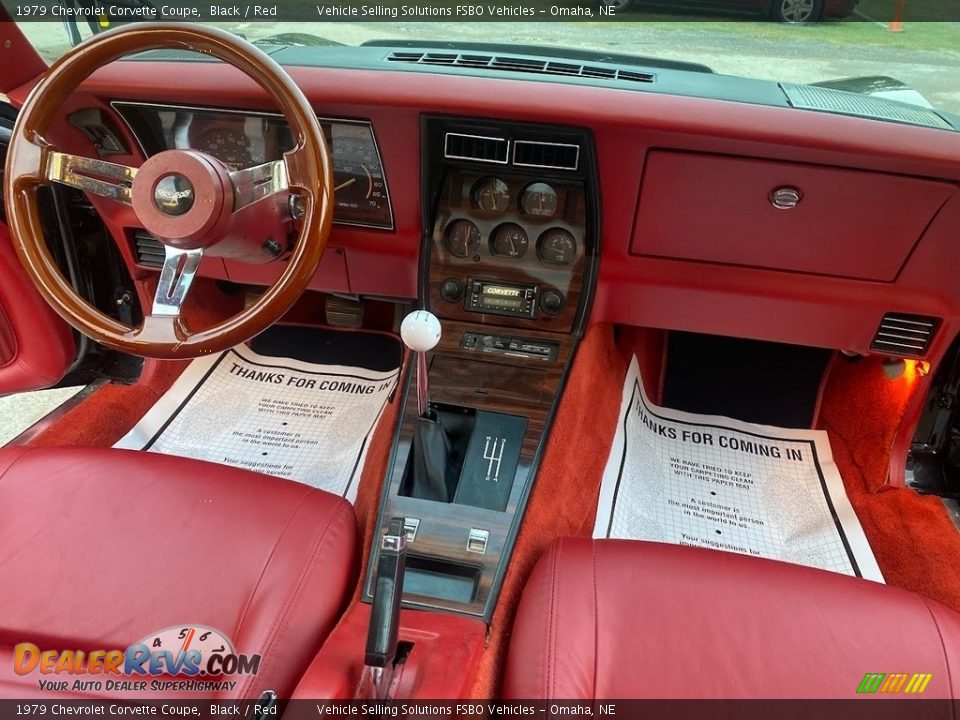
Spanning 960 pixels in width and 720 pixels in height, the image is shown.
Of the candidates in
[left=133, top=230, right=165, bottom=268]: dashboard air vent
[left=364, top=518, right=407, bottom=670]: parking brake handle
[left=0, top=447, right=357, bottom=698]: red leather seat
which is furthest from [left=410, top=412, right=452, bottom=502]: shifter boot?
[left=133, top=230, right=165, bottom=268]: dashboard air vent

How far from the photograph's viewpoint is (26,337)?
165cm

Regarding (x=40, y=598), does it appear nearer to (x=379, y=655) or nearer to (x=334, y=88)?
(x=379, y=655)

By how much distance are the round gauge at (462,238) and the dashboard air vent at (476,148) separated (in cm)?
18

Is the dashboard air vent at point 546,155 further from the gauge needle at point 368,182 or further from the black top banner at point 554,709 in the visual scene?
the black top banner at point 554,709

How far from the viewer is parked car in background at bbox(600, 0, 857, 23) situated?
1753 mm

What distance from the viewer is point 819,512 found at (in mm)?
1625

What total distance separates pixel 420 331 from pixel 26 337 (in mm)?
1168

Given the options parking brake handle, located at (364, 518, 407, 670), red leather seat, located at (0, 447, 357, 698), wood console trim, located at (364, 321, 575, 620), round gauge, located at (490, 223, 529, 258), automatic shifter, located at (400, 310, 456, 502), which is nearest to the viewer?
parking brake handle, located at (364, 518, 407, 670)

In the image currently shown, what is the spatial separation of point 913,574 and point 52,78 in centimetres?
191

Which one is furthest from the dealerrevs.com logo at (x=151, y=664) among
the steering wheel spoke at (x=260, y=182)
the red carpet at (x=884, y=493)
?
the red carpet at (x=884, y=493)

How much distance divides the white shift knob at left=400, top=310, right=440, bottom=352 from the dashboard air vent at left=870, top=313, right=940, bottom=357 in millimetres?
1044

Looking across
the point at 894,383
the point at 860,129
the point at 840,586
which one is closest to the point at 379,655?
the point at 840,586

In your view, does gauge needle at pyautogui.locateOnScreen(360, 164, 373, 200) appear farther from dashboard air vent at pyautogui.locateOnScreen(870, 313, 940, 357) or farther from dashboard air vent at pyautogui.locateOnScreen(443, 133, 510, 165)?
dashboard air vent at pyautogui.locateOnScreen(870, 313, 940, 357)

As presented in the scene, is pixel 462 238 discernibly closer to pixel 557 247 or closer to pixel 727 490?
pixel 557 247
